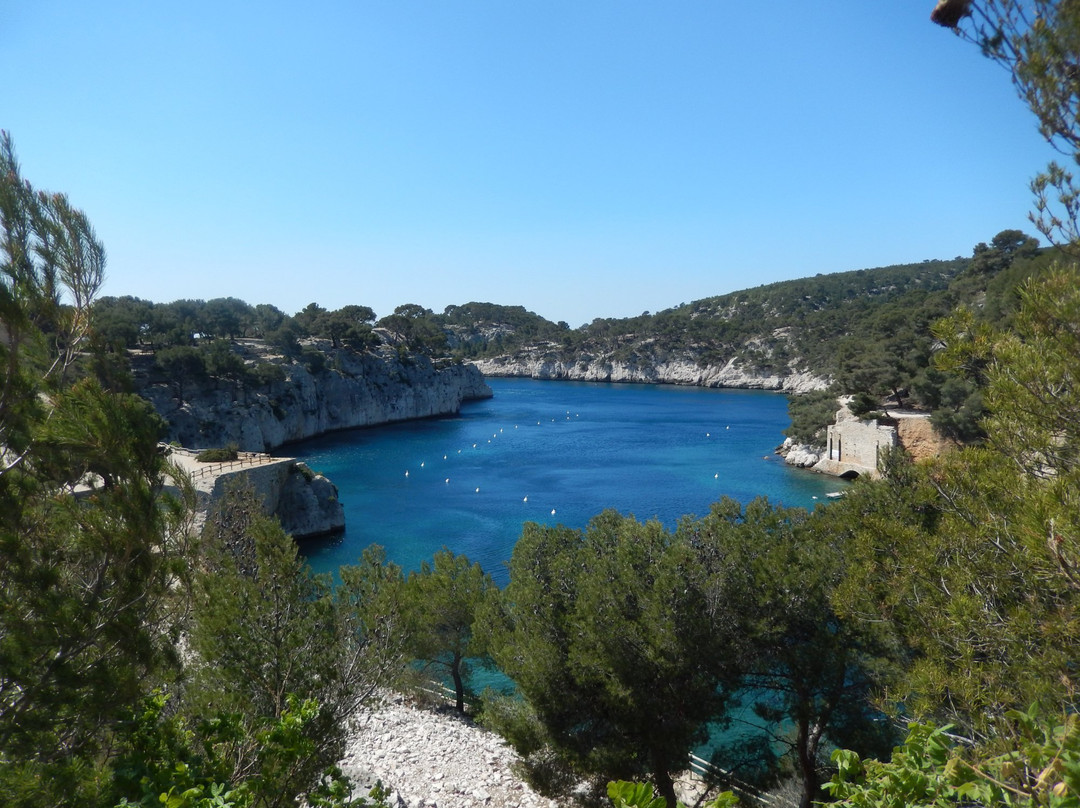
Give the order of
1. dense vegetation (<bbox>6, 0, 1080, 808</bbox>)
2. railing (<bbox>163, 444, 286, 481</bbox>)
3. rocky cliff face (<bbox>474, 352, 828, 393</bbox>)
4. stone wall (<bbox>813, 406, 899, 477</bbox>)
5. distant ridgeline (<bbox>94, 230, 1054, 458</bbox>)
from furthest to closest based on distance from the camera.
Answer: rocky cliff face (<bbox>474, 352, 828, 393</bbox>)
distant ridgeline (<bbox>94, 230, 1054, 458</bbox>)
stone wall (<bbox>813, 406, 899, 477</bbox>)
railing (<bbox>163, 444, 286, 481</bbox>)
dense vegetation (<bbox>6, 0, 1080, 808</bbox>)

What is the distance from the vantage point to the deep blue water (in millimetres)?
26156

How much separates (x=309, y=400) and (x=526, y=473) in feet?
60.7

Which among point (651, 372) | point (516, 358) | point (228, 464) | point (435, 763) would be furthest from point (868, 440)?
point (516, 358)

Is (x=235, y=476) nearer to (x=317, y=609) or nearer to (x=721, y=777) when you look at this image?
(x=317, y=609)

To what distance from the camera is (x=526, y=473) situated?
122ft

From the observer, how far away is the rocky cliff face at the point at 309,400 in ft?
121

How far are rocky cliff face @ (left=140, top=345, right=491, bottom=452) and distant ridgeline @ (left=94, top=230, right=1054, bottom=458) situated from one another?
0.11 metres

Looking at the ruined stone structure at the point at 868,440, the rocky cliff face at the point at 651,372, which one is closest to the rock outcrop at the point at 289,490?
the ruined stone structure at the point at 868,440

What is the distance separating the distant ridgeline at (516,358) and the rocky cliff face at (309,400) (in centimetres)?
11

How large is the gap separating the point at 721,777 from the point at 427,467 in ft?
104

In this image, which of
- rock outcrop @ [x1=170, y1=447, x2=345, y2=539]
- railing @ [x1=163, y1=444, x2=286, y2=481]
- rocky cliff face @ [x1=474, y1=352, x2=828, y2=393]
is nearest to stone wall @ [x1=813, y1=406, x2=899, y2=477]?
rock outcrop @ [x1=170, y1=447, x2=345, y2=539]

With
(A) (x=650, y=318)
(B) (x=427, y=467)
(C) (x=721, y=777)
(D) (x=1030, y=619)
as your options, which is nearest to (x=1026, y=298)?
(D) (x=1030, y=619)

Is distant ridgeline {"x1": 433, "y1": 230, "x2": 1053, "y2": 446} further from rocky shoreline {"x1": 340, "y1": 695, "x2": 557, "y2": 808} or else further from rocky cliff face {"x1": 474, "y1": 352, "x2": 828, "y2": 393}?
rocky shoreline {"x1": 340, "y1": 695, "x2": 557, "y2": 808}

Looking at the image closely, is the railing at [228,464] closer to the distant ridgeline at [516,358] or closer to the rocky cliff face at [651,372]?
the distant ridgeline at [516,358]
